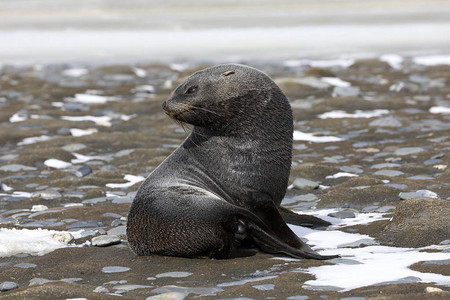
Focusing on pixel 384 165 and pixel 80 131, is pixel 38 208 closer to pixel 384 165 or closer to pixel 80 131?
pixel 384 165

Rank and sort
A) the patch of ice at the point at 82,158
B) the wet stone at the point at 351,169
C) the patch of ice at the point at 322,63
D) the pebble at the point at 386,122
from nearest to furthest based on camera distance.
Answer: the wet stone at the point at 351,169, the patch of ice at the point at 82,158, the pebble at the point at 386,122, the patch of ice at the point at 322,63

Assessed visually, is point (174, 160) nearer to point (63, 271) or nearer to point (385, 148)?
point (63, 271)

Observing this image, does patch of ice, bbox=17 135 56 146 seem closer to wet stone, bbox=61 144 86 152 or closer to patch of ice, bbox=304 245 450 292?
wet stone, bbox=61 144 86 152

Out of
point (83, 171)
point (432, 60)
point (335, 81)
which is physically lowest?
point (83, 171)

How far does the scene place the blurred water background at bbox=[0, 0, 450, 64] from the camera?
24.0 meters

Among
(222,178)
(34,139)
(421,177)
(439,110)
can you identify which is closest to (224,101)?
(222,178)

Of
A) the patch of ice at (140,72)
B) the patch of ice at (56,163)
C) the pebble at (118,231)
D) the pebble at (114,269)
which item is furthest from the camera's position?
the patch of ice at (140,72)

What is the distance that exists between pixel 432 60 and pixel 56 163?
1343 centimetres

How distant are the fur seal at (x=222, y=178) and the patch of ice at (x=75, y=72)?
14.3m

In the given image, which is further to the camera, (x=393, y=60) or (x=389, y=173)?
(x=393, y=60)

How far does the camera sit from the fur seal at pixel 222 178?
575cm

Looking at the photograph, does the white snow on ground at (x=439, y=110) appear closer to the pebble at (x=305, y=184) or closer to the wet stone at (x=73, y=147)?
the pebble at (x=305, y=184)

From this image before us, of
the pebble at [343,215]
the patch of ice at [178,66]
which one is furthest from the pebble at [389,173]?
the patch of ice at [178,66]

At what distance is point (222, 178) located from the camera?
6.25 m
